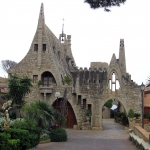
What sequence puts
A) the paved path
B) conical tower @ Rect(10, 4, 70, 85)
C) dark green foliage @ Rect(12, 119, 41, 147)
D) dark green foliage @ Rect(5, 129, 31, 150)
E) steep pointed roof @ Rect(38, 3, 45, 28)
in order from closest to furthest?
1. dark green foliage @ Rect(5, 129, 31, 150)
2. dark green foliage @ Rect(12, 119, 41, 147)
3. the paved path
4. conical tower @ Rect(10, 4, 70, 85)
5. steep pointed roof @ Rect(38, 3, 45, 28)

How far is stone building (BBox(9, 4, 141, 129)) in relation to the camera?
30.3 m

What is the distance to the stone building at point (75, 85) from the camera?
3033 centimetres

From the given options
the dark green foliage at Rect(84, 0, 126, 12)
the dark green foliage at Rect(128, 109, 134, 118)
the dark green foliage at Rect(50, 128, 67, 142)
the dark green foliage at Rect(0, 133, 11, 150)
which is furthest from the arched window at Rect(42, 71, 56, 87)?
the dark green foliage at Rect(0, 133, 11, 150)

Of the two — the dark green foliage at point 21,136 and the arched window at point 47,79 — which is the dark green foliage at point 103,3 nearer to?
the dark green foliage at point 21,136

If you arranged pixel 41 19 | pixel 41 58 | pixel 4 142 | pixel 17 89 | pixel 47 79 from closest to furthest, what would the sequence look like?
pixel 4 142 < pixel 17 89 < pixel 41 58 < pixel 41 19 < pixel 47 79

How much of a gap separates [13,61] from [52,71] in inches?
Result: 1771

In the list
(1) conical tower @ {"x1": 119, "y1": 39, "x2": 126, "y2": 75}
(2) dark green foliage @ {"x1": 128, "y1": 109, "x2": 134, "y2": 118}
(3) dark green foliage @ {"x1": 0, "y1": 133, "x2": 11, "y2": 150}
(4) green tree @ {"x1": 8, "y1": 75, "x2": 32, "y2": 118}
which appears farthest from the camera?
(1) conical tower @ {"x1": 119, "y1": 39, "x2": 126, "y2": 75}

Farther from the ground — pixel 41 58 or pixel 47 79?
pixel 41 58

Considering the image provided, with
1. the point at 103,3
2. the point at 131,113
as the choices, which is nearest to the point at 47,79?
the point at 131,113

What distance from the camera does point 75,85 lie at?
30750 mm

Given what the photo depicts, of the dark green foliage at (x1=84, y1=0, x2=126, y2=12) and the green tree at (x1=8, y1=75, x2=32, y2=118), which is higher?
the dark green foliage at (x1=84, y1=0, x2=126, y2=12)

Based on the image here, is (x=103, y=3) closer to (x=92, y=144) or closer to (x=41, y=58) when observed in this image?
(x=92, y=144)

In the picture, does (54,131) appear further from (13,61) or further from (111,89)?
(13,61)

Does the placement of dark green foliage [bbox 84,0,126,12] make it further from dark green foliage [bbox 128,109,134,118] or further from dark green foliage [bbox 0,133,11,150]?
dark green foliage [bbox 128,109,134,118]
